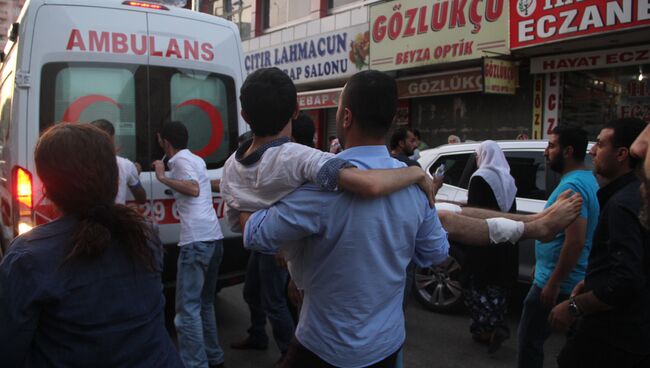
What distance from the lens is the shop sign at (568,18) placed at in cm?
760

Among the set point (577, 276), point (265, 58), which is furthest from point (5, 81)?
point (265, 58)

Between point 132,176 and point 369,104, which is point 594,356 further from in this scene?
point 132,176

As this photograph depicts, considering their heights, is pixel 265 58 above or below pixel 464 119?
above

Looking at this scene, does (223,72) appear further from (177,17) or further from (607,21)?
(607,21)

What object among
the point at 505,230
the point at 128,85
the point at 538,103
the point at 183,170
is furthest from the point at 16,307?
the point at 538,103

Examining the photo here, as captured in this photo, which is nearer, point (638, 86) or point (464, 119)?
point (638, 86)

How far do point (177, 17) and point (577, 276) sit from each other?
356cm

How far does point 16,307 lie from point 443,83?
1067cm

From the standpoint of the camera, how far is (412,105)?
12.7 m

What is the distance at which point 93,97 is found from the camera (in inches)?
166

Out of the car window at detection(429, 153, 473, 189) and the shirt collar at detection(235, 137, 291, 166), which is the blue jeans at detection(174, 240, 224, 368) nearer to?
the shirt collar at detection(235, 137, 291, 166)

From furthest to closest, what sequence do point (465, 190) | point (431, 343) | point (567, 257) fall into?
point (465, 190), point (431, 343), point (567, 257)

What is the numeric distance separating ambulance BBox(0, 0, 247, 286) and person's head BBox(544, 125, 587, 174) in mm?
2682

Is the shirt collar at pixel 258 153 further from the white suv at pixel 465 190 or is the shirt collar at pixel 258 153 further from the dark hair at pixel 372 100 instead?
the white suv at pixel 465 190
